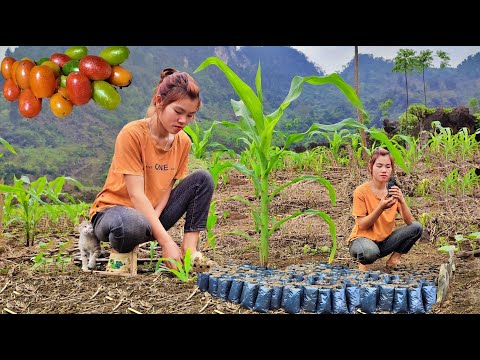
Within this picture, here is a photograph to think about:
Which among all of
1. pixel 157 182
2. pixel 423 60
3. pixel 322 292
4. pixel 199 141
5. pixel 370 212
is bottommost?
pixel 322 292

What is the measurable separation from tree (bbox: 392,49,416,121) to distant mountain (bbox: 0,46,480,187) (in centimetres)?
4

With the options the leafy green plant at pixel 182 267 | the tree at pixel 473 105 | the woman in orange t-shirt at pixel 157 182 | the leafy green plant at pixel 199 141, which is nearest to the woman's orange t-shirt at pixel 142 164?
the woman in orange t-shirt at pixel 157 182

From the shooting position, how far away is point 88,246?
226 centimetres

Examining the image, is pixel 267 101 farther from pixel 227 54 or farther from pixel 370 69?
pixel 370 69

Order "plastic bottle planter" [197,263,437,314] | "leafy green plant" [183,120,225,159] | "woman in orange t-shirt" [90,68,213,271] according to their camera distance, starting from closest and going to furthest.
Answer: "plastic bottle planter" [197,263,437,314] → "woman in orange t-shirt" [90,68,213,271] → "leafy green plant" [183,120,225,159]

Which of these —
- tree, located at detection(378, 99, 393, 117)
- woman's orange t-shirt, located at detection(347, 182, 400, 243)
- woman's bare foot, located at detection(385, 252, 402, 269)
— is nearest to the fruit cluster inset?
woman's orange t-shirt, located at detection(347, 182, 400, 243)

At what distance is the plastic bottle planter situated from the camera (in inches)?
75.3

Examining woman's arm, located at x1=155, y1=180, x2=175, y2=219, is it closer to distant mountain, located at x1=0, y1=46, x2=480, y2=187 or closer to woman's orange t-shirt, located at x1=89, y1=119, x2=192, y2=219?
woman's orange t-shirt, located at x1=89, y1=119, x2=192, y2=219

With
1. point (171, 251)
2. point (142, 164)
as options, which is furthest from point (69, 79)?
point (171, 251)

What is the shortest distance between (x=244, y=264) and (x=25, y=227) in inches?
39.4

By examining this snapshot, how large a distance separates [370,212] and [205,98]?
74 centimetres

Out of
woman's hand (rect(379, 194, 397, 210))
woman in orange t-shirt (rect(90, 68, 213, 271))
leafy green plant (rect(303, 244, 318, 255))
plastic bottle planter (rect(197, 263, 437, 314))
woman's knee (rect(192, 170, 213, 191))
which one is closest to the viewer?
plastic bottle planter (rect(197, 263, 437, 314))

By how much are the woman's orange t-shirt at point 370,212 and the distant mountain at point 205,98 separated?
373 millimetres

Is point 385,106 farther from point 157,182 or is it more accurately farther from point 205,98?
point 157,182
